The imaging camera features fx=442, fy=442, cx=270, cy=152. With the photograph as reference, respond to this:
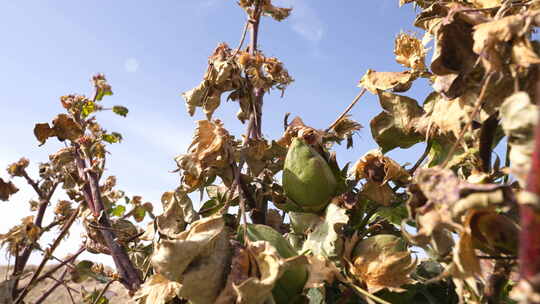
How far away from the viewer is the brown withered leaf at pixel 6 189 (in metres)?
2.62

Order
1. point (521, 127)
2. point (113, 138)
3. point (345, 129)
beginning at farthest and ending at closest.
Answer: point (113, 138) → point (345, 129) → point (521, 127)

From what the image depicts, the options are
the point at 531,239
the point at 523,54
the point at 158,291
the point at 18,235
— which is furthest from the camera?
the point at 18,235

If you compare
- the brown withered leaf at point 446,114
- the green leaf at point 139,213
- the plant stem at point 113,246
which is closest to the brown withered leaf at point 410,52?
the brown withered leaf at point 446,114

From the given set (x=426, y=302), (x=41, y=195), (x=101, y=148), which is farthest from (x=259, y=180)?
(x=41, y=195)

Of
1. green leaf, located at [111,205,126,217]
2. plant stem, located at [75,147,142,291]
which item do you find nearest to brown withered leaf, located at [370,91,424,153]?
plant stem, located at [75,147,142,291]

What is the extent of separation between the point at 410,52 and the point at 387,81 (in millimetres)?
112

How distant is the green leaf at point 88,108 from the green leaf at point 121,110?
230 millimetres

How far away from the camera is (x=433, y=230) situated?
0.66 metres

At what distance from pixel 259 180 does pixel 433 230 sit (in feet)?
2.26

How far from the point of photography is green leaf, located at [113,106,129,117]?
2570mm

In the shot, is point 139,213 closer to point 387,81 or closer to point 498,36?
point 387,81

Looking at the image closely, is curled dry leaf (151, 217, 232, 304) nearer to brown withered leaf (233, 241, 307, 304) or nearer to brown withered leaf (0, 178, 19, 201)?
brown withered leaf (233, 241, 307, 304)

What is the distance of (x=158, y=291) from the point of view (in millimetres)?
1009

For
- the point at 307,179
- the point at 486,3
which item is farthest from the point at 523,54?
the point at 307,179
